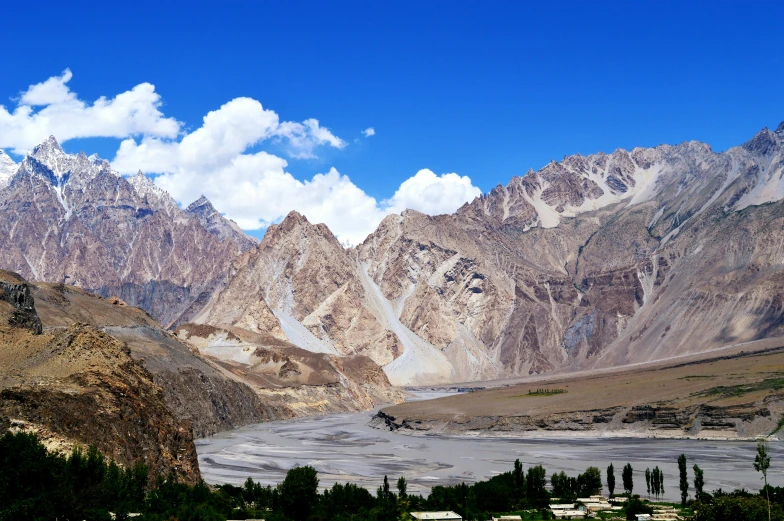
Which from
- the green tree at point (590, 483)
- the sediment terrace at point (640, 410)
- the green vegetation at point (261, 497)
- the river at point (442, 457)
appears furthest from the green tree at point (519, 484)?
the sediment terrace at point (640, 410)

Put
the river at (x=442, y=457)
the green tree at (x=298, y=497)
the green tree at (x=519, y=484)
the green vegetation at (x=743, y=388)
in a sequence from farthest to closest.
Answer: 1. the green vegetation at (x=743, y=388)
2. the river at (x=442, y=457)
3. the green tree at (x=519, y=484)
4. the green tree at (x=298, y=497)

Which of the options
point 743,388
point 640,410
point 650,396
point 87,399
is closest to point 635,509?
point 87,399

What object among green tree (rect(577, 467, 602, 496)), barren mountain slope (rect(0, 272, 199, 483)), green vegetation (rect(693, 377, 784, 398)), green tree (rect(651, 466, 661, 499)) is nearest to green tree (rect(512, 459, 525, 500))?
green tree (rect(577, 467, 602, 496))

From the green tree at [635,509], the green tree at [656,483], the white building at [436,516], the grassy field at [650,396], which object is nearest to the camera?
the white building at [436,516]

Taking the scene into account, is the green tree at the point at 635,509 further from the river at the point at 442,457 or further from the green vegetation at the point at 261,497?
the river at the point at 442,457

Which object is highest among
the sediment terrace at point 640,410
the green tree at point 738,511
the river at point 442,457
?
the sediment terrace at point 640,410

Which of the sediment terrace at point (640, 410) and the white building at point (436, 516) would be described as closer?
the white building at point (436, 516)

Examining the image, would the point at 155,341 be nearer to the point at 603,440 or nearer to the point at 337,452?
the point at 337,452

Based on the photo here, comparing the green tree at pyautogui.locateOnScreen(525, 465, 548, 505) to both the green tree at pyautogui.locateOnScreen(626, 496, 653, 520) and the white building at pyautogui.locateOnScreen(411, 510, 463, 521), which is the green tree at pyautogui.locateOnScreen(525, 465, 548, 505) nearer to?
the green tree at pyautogui.locateOnScreen(626, 496, 653, 520)

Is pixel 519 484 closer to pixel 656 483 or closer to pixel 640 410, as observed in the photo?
pixel 656 483

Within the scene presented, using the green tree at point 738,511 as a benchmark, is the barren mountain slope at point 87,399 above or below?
above
